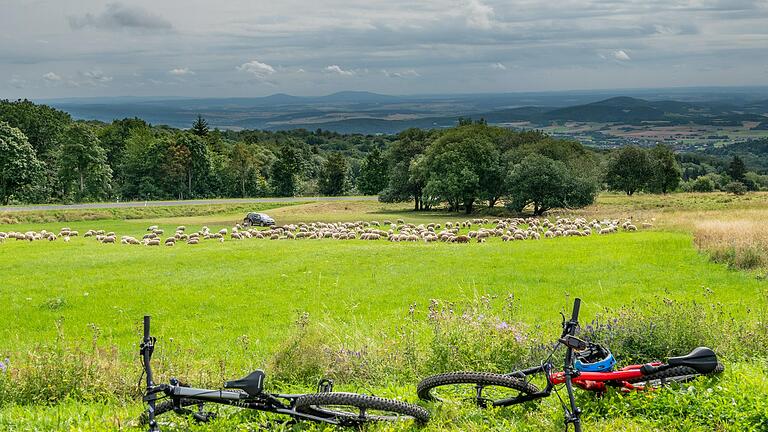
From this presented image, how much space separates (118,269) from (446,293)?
45.2ft

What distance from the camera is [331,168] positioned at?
4414 inches

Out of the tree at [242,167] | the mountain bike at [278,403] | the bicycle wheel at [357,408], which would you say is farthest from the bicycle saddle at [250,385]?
the tree at [242,167]

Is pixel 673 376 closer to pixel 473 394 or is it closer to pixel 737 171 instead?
pixel 473 394

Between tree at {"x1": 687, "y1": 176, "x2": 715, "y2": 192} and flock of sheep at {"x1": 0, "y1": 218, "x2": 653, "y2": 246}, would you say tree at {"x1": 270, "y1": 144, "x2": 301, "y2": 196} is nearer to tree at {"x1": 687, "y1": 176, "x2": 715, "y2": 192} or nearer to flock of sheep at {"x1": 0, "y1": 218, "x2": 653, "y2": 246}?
flock of sheep at {"x1": 0, "y1": 218, "x2": 653, "y2": 246}

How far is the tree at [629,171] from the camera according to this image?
10188 centimetres

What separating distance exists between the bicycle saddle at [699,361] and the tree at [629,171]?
10015cm

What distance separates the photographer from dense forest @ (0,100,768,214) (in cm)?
6750

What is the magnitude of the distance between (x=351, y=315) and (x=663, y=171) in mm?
96301

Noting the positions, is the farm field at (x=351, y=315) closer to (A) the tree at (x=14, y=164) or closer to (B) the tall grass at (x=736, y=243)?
(B) the tall grass at (x=736, y=243)

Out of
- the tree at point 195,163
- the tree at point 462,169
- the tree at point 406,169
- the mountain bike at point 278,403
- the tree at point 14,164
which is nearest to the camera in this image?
the mountain bike at point 278,403

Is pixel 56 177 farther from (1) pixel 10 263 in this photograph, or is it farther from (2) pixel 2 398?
(2) pixel 2 398

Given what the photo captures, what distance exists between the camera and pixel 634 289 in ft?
68.1

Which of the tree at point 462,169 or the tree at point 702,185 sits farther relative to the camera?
the tree at point 702,185

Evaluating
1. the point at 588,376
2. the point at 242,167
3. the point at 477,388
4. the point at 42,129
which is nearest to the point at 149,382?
the point at 477,388
